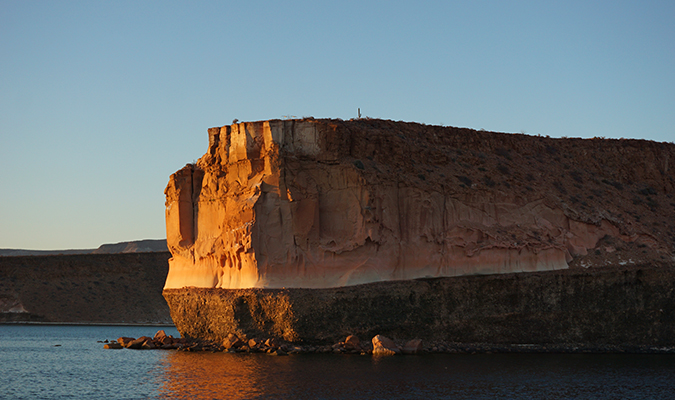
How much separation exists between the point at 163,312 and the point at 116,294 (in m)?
4.64

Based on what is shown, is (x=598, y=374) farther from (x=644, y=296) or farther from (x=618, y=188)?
(x=618, y=188)

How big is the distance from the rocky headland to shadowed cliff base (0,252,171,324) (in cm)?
3544

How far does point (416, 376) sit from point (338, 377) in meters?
2.54

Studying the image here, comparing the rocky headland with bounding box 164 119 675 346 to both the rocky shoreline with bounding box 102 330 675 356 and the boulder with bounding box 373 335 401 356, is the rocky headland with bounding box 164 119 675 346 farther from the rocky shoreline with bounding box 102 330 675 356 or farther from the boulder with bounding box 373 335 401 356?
the boulder with bounding box 373 335 401 356

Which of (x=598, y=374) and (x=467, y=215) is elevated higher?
(x=467, y=215)

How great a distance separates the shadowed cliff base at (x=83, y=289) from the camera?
68750 mm

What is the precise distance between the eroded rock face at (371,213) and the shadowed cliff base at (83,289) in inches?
1342

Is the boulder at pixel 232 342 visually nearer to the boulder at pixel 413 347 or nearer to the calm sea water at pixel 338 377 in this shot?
the calm sea water at pixel 338 377

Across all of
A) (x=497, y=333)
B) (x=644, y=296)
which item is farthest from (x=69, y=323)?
(x=644, y=296)

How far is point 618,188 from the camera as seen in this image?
39688 millimetres

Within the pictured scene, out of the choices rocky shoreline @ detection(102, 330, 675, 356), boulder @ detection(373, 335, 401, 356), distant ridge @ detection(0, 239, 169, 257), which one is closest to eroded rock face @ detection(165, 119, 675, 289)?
rocky shoreline @ detection(102, 330, 675, 356)

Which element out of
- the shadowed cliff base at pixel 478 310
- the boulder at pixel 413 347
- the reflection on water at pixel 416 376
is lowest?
the reflection on water at pixel 416 376

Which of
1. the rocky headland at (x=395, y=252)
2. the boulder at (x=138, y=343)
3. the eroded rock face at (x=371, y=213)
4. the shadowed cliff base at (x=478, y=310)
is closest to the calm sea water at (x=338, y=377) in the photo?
the shadowed cliff base at (x=478, y=310)

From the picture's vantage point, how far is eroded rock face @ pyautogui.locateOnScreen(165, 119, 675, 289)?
32562 millimetres
